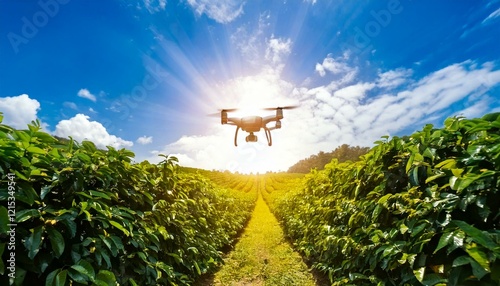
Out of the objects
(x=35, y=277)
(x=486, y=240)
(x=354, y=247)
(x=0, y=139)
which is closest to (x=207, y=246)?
(x=354, y=247)

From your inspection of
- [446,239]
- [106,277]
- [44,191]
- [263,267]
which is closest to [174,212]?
[106,277]

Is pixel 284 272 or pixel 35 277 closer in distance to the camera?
pixel 35 277

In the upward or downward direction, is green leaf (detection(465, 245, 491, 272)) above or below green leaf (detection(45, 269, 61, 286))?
below

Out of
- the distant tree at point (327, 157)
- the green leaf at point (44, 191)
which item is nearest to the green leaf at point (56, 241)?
the green leaf at point (44, 191)

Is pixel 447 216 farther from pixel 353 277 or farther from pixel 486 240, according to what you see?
pixel 353 277

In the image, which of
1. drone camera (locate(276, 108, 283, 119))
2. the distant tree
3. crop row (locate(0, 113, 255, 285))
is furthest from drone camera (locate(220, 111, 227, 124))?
the distant tree

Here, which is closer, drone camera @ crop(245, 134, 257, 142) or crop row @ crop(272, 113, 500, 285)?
crop row @ crop(272, 113, 500, 285)

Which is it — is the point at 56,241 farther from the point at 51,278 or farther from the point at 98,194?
the point at 98,194

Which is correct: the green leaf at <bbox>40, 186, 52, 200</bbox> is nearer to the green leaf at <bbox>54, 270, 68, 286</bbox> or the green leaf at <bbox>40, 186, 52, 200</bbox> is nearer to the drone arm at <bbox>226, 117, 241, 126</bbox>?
the green leaf at <bbox>54, 270, 68, 286</bbox>
